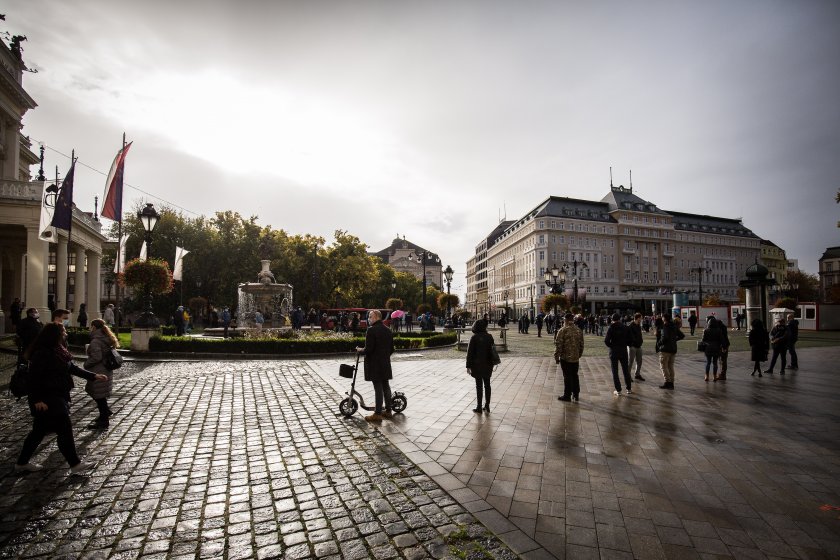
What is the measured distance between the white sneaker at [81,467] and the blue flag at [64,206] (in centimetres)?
1615

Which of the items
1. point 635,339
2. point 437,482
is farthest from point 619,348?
point 437,482

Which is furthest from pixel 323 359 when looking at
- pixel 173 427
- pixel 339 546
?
pixel 339 546

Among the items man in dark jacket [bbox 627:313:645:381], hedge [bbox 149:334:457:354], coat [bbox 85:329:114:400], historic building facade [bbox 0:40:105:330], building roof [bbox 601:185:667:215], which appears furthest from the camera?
building roof [bbox 601:185:667:215]

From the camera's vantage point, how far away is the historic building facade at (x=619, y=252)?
84.9m

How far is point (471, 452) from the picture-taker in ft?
18.5

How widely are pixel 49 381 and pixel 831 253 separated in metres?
157

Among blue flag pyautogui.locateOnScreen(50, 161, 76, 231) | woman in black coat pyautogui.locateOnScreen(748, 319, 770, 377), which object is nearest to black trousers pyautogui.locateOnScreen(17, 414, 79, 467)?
woman in black coat pyautogui.locateOnScreen(748, 319, 770, 377)

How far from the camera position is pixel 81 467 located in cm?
505

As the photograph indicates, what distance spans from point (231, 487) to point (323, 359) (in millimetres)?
12490

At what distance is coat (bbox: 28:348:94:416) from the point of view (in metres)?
4.82

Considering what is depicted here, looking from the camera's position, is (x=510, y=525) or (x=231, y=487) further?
(x=231, y=487)

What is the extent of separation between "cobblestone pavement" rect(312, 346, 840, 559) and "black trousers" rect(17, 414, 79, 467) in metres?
3.88

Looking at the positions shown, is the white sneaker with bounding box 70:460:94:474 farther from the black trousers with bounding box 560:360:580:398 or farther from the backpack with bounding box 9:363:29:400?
the black trousers with bounding box 560:360:580:398

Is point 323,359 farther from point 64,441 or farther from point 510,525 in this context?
point 510,525
